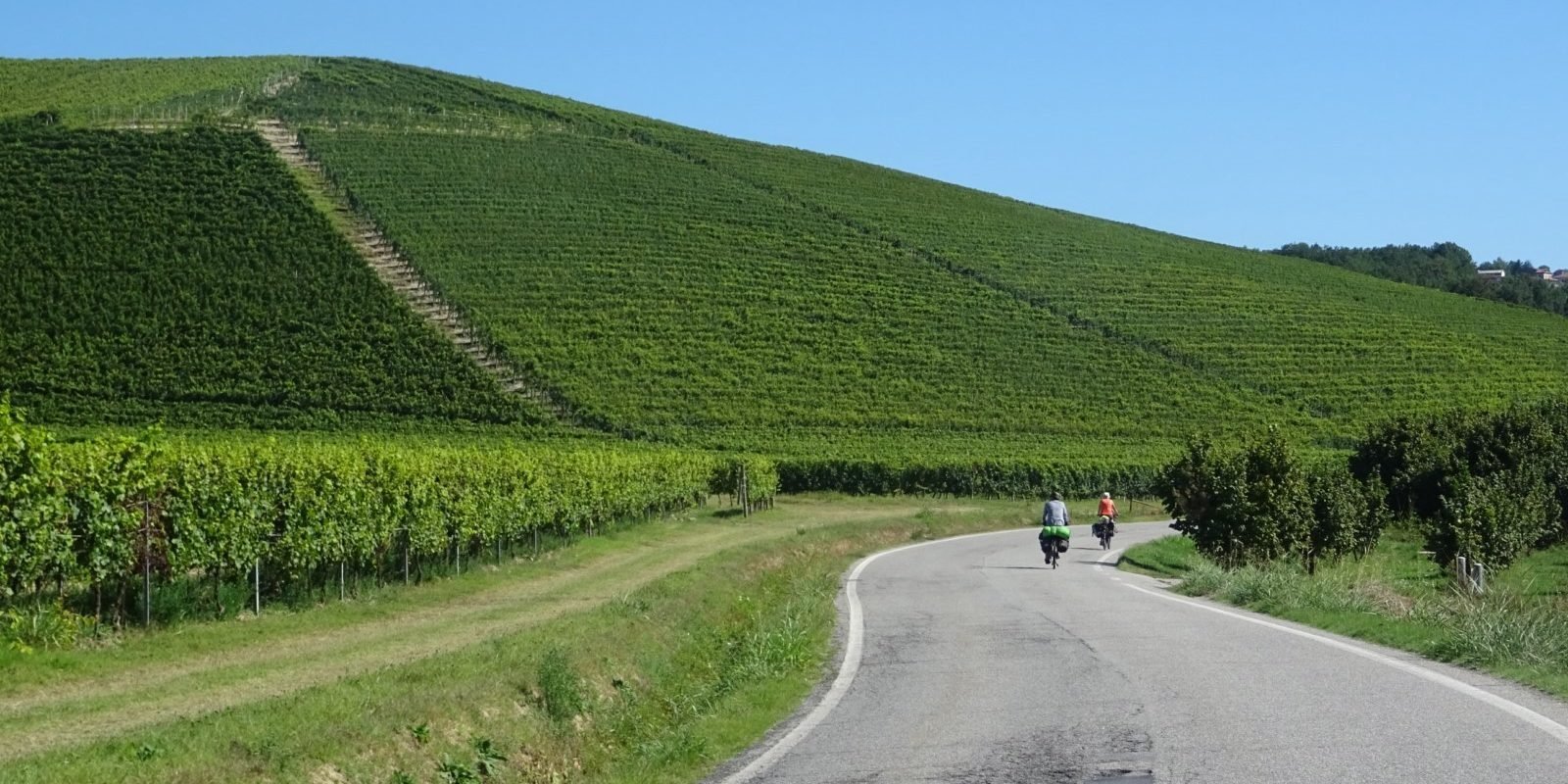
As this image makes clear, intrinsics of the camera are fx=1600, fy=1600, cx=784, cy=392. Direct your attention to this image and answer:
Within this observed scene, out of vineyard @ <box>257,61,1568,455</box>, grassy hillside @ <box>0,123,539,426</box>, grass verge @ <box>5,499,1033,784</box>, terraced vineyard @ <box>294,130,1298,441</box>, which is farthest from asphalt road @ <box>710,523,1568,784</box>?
terraced vineyard @ <box>294,130,1298,441</box>

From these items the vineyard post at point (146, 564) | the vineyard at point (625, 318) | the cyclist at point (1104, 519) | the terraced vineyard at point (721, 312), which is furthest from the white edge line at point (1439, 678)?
the terraced vineyard at point (721, 312)

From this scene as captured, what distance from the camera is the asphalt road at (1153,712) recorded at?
8414 mm

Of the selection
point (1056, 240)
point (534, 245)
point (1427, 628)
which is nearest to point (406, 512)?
point (1427, 628)

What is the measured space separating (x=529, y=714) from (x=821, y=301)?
7489 cm

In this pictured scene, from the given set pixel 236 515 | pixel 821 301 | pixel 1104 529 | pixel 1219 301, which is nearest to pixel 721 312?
pixel 821 301

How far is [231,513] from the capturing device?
20.1 meters

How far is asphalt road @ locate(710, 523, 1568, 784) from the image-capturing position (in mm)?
8414

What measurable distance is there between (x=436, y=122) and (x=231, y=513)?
310 ft

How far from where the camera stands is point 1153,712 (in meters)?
10.3

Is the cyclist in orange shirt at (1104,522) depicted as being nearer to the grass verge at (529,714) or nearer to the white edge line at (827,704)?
the white edge line at (827,704)

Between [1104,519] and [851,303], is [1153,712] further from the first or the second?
[851,303]

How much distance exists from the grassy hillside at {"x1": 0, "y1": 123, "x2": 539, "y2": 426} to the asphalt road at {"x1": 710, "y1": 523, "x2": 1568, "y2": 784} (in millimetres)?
50505

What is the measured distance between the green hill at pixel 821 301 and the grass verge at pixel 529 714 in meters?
49.3

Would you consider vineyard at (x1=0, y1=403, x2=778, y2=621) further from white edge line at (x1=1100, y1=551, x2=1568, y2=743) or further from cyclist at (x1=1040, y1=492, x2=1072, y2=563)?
white edge line at (x1=1100, y1=551, x2=1568, y2=743)
